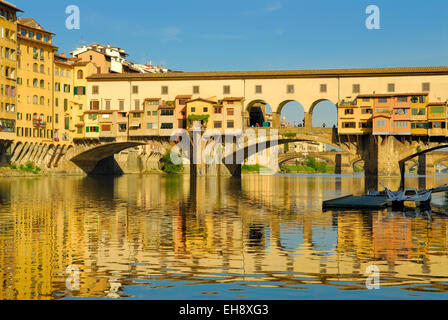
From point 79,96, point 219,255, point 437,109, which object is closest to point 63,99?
point 79,96

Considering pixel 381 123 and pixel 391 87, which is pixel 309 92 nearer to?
pixel 381 123

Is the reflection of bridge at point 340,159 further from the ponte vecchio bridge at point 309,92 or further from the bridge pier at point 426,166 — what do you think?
the ponte vecchio bridge at point 309,92

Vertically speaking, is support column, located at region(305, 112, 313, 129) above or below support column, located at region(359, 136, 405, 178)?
above

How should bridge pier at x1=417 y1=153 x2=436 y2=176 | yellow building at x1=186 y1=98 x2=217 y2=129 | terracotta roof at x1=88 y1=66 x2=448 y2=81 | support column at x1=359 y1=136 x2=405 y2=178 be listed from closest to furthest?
support column at x1=359 y1=136 x2=405 y2=178, terracotta roof at x1=88 y1=66 x2=448 y2=81, yellow building at x1=186 y1=98 x2=217 y2=129, bridge pier at x1=417 y1=153 x2=436 y2=176

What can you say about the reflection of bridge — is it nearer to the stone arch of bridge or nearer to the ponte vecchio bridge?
the stone arch of bridge

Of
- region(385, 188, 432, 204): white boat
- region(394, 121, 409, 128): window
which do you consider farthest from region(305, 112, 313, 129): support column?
region(385, 188, 432, 204): white boat

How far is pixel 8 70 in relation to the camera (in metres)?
81.6

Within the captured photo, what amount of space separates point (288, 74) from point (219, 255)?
7225cm

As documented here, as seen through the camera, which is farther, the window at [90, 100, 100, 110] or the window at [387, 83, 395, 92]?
the window at [90, 100, 100, 110]

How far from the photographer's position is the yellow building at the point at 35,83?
85.1 m

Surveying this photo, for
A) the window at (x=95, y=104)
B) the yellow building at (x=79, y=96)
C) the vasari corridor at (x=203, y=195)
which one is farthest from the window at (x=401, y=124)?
the yellow building at (x=79, y=96)

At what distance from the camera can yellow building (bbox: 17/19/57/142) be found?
85.1 m

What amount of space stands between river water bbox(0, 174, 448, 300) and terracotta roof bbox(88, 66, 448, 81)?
56622 millimetres
